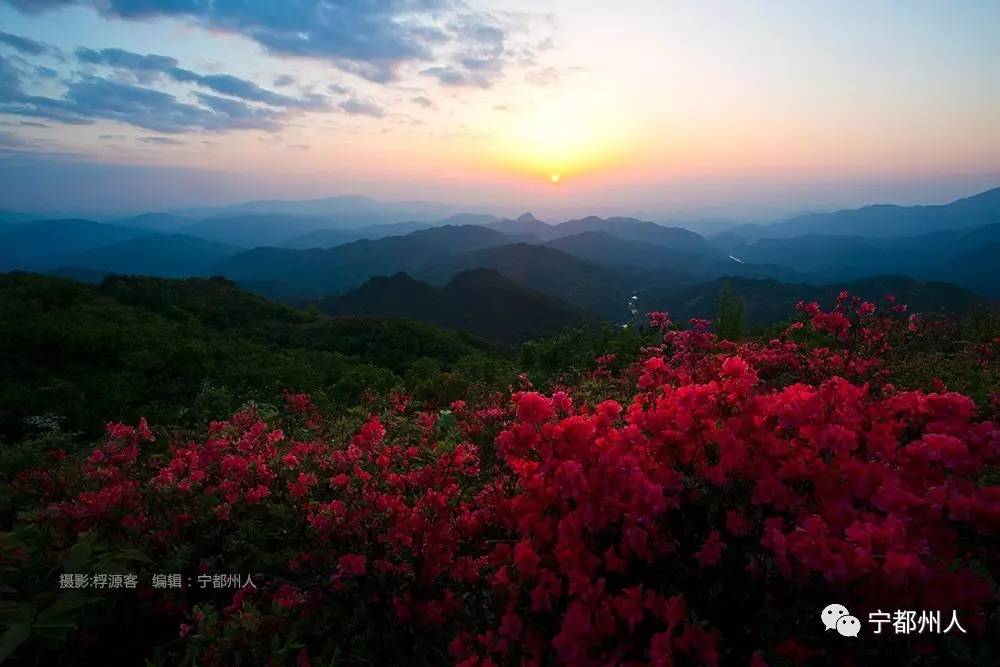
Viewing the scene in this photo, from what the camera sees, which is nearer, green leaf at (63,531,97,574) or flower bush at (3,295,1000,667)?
flower bush at (3,295,1000,667)

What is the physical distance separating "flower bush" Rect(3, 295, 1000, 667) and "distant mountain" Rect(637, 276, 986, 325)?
280 feet

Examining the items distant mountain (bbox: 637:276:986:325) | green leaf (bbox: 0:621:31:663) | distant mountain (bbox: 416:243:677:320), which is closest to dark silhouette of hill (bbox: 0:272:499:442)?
green leaf (bbox: 0:621:31:663)

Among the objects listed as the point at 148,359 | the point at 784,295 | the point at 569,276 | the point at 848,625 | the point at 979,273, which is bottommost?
the point at 784,295

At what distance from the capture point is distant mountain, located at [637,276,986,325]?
314 feet

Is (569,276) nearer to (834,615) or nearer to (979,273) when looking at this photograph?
(979,273)

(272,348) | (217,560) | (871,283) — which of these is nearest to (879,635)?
(217,560)

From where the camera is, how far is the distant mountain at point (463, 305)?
91.9 m

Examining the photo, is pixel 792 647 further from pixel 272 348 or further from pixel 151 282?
pixel 151 282

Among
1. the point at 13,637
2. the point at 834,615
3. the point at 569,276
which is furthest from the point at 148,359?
the point at 569,276

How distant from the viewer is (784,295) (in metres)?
122

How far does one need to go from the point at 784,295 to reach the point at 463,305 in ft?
238

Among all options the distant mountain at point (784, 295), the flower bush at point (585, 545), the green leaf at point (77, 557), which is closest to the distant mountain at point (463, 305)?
the distant mountain at point (784, 295)

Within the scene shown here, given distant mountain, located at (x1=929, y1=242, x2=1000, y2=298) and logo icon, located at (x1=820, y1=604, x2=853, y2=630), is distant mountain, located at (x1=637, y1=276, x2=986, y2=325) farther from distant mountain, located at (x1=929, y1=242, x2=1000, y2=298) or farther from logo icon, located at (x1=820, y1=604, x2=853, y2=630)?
logo icon, located at (x1=820, y1=604, x2=853, y2=630)

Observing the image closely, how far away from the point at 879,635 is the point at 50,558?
473cm
